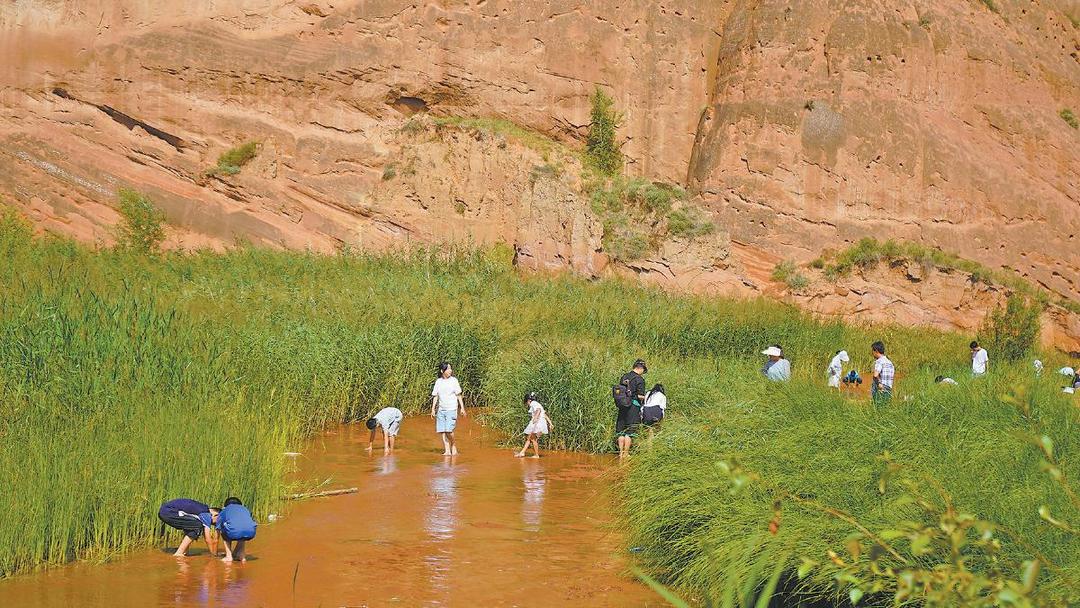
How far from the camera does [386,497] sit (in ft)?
43.1

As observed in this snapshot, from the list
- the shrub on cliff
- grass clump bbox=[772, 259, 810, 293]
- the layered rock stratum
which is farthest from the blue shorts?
the shrub on cliff

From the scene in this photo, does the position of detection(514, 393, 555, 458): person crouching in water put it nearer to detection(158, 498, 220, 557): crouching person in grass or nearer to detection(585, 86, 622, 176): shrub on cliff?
detection(158, 498, 220, 557): crouching person in grass

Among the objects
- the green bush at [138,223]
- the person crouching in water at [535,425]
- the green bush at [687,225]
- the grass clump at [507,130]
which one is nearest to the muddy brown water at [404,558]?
the person crouching in water at [535,425]

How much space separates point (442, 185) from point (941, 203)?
15.2 metres

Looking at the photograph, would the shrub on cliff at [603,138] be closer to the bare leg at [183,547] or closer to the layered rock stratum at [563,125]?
the layered rock stratum at [563,125]

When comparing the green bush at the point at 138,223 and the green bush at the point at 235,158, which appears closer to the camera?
the green bush at the point at 138,223

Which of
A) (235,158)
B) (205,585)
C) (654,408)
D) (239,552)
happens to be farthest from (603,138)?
(205,585)

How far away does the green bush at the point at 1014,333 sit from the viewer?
28.8m

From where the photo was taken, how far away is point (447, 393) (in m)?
15.3

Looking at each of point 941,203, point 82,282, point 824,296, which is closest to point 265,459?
point 82,282

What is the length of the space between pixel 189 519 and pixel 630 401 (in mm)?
5688

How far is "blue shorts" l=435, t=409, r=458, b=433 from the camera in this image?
1547cm

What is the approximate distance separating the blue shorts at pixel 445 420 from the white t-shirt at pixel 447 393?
51 mm

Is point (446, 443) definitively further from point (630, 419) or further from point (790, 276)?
point (790, 276)
